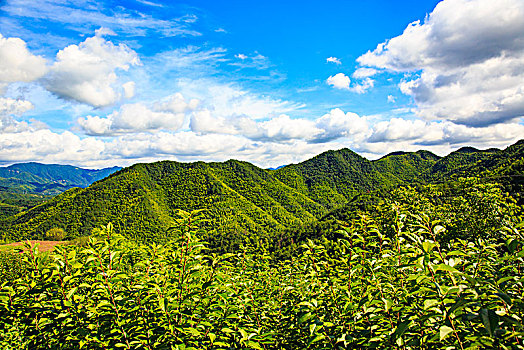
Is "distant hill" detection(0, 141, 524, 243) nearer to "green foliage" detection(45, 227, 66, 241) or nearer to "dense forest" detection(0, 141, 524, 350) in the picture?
"green foliage" detection(45, 227, 66, 241)

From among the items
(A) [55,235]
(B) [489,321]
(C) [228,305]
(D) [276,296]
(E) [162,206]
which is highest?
(B) [489,321]

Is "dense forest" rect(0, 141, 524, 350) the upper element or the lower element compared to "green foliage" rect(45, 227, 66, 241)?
upper

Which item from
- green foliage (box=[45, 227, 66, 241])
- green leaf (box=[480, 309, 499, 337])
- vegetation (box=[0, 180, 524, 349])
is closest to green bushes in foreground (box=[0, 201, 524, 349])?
vegetation (box=[0, 180, 524, 349])

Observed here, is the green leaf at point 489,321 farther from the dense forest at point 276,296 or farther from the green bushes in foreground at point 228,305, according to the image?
the green bushes in foreground at point 228,305

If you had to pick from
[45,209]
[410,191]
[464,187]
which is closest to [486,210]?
[464,187]

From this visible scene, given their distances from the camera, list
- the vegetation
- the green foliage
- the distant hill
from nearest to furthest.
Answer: the vegetation
the green foliage
the distant hill

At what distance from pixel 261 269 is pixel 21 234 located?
505 ft

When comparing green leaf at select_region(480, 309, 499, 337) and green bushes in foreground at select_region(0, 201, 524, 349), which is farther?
green bushes in foreground at select_region(0, 201, 524, 349)

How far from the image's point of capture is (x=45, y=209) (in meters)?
140

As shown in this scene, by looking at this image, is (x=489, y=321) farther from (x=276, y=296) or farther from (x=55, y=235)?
(x=55, y=235)

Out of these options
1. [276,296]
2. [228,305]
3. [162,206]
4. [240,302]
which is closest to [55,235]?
[162,206]

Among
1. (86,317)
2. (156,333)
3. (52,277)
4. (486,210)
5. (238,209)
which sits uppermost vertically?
(52,277)

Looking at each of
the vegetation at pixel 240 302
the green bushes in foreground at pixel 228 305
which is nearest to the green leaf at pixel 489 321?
the vegetation at pixel 240 302

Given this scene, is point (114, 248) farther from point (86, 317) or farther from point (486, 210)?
point (486, 210)
